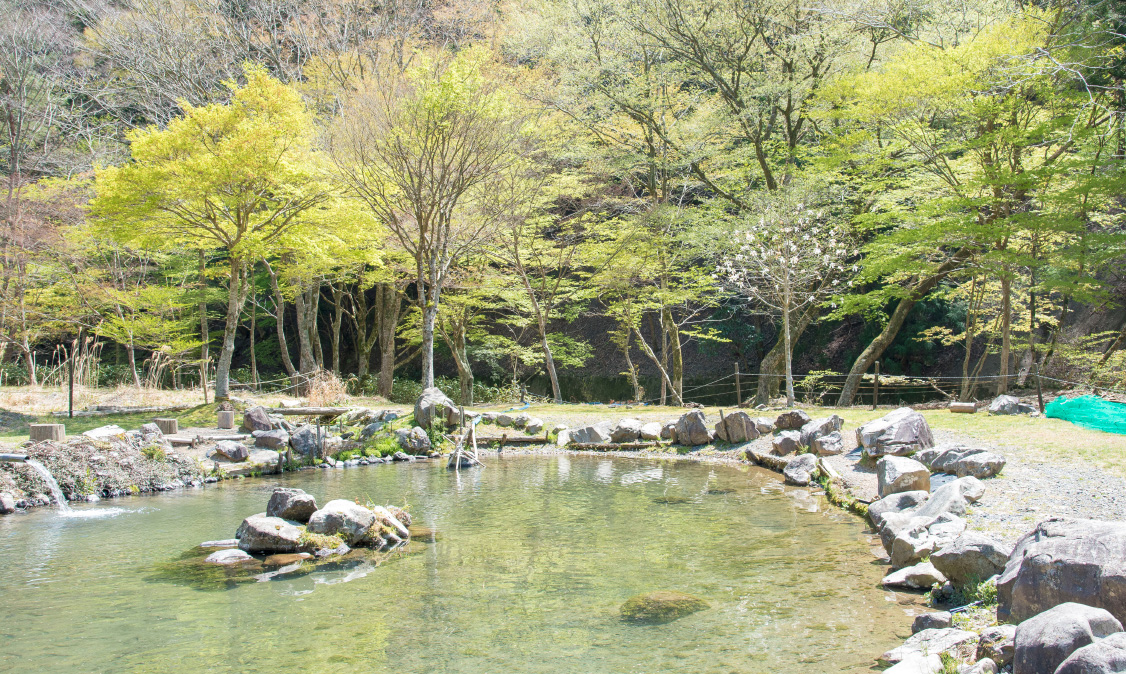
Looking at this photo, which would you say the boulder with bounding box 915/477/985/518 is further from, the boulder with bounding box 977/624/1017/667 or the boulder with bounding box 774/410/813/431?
the boulder with bounding box 774/410/813/431

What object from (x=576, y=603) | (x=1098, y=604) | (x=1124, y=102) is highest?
(x=1124, y=102)

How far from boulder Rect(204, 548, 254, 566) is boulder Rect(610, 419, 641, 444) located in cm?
806

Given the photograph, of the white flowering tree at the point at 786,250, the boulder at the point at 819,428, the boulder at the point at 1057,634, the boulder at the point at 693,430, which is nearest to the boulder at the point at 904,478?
the boulder at the point at 819,428

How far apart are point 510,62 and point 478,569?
18255mm

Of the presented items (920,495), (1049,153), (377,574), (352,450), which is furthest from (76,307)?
(1049,153)

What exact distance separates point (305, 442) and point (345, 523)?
5454mm

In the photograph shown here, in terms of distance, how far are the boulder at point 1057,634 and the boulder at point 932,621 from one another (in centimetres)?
83

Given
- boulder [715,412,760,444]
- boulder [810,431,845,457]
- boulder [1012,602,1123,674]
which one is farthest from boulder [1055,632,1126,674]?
boulder [715,412,760,444]

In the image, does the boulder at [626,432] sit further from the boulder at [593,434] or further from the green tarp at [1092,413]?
the green tarp at [1092,413]

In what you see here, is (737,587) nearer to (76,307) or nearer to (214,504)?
(214,504)

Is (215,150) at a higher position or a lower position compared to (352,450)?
higher

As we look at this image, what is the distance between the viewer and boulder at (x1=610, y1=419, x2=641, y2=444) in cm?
1338

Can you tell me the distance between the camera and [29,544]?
6.67 m

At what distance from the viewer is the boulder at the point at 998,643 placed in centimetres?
343
